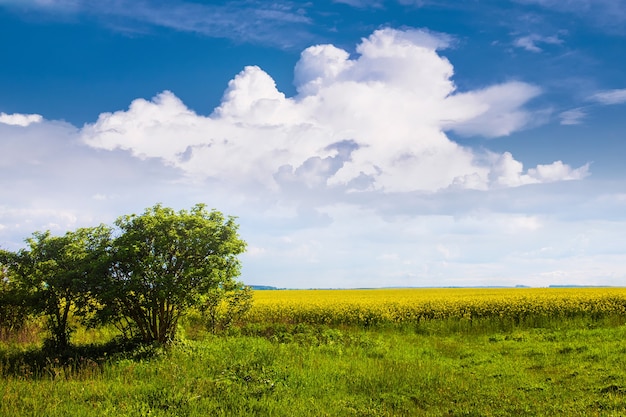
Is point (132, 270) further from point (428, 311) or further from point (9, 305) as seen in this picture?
point (428, 311)

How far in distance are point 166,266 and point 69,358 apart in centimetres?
398

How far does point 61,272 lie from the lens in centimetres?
1614

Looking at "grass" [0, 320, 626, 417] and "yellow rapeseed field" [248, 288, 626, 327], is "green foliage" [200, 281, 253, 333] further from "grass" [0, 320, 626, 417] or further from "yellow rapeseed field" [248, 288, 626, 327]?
"yellow rapeseed field" [248, 288, 626, 327]

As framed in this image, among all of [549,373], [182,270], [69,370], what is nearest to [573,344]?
[549,373]

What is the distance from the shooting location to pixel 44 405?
10.4 metres

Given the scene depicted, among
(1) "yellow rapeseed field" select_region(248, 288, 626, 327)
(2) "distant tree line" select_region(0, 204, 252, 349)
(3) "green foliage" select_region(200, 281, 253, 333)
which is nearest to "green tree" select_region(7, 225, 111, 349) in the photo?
(2) "distant tree line" select_region(0, 204, 252, 349)

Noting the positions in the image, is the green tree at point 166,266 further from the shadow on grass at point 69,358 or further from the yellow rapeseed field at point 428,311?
the yellow rapeseed field at point 428,311

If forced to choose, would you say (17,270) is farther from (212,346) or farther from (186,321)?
(186,321)

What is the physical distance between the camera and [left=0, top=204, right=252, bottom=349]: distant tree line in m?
15.8

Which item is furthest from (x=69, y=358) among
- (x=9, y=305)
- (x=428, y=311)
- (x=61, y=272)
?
(x=428, y=311)

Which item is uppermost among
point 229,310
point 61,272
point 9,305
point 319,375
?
point 61,272

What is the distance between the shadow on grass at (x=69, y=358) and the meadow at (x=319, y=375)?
0.15ft

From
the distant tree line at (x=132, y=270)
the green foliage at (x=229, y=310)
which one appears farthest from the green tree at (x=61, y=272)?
the green foliage at (x=229, y=310)

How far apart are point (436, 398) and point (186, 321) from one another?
15.1 meters
